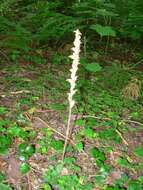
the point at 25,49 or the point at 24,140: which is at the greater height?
the point at 25,49

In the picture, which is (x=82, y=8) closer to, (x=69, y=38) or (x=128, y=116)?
(x=69, y=38)

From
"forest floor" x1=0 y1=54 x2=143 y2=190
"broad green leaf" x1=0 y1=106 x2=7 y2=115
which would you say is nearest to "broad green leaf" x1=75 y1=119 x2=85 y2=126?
"forest floor" x1=0 y1=54 x2=143 y2=190

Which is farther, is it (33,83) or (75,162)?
(33,83)

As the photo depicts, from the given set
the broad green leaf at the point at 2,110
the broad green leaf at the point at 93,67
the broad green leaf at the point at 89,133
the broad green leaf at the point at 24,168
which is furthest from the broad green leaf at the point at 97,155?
the broad green leaf at the point at 93,67

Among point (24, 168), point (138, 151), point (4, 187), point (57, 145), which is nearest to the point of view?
point (4, 187)

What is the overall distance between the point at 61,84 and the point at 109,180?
1.73m

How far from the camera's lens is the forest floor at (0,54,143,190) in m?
2.84

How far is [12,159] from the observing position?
2.85 m

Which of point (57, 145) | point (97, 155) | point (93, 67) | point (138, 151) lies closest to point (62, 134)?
point (57, 145)

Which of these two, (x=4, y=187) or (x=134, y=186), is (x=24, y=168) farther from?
(x=134, y=186)

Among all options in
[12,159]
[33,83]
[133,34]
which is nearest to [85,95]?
[33,83]

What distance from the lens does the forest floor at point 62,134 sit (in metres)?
2.84

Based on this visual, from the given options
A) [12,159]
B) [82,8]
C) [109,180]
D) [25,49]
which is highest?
[82,8]

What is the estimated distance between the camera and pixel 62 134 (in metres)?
3.26
